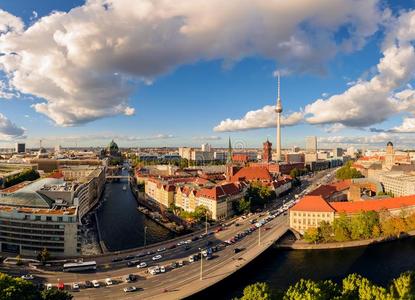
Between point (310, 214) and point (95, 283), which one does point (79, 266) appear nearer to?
point (95, 283)

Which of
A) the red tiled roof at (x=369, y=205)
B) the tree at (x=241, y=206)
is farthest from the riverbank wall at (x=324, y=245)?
the tree at (x=241, y=206)

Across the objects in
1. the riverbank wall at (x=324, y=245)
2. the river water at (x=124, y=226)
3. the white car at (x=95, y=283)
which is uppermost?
the white car at (x=95, y=283)

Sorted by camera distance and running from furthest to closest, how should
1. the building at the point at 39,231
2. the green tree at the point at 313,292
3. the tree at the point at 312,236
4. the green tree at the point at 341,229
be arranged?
the green tree at the point at 341,229 < the tree at the point at 312,236 < the building at the point at 39,231 < the green tree at the point at 313,292

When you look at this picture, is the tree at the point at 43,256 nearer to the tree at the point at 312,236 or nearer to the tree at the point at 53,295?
the tree at the point at 53,295

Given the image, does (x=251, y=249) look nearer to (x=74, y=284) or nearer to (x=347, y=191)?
(x=74, y=284)

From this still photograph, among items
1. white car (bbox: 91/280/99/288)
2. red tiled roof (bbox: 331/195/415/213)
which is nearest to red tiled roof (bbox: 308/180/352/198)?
red tiled roof (bbox: 331/195/415/213)

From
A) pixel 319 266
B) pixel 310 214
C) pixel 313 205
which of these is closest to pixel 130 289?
pixel 319 266
